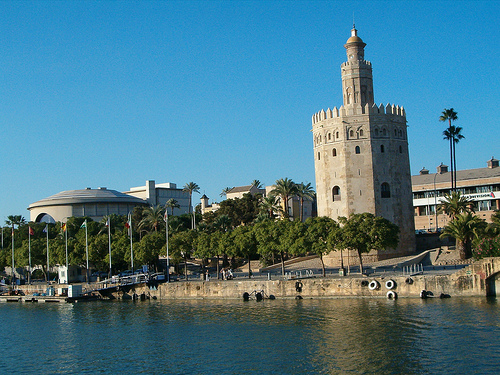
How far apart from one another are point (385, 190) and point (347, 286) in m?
19.8

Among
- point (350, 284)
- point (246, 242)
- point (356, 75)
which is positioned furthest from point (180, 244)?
point (356, 75)

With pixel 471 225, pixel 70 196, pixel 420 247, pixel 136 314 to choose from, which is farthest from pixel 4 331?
pixel 70 196

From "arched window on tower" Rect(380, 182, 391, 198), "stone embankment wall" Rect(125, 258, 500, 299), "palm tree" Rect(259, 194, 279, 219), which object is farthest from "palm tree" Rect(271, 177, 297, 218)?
"stone embankment wall" Rect(125, 258, 500, 299)

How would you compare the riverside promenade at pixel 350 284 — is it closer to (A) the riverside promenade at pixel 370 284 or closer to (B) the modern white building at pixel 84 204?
(A) the riverside promenade at pixel 370 284

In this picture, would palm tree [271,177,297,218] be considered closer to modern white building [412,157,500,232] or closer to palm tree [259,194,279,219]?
palm tree [259,194,279,219]

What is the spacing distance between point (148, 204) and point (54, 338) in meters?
103

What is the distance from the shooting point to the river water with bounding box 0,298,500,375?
98.9 ft

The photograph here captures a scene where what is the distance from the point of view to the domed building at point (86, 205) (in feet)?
445

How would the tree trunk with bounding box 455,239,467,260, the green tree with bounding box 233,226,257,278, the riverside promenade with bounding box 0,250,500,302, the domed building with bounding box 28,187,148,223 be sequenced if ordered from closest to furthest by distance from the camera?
the riverside promenade with bounding box 0,250,500,302 < the tree trunk with bounding box 455,239,467,260 < the green tree with bounding box 233,226,257,278 < the domed building with bounding box 28,187,148,223

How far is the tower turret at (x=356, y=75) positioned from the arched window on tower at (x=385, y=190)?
9304mm

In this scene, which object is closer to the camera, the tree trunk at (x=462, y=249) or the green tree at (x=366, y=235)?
the green tree at (x=366, y=235)

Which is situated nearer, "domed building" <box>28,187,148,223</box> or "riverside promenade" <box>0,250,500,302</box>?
"riverside promenade" <box>0,250,500,302</box>

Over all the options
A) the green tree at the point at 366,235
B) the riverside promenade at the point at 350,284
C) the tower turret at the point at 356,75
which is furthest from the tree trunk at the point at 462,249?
the tower turret at the point at 356,75

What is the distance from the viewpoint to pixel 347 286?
5103 centimetres
